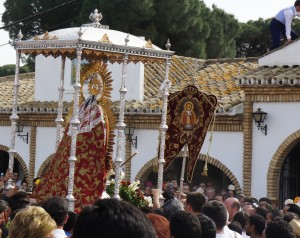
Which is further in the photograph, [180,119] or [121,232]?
[180,119]

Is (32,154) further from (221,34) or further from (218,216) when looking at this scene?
(221,34)

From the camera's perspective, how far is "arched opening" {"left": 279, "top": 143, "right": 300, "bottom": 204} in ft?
55.9

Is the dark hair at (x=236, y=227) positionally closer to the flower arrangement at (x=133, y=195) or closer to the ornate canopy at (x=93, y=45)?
the flower arrangement at (x=133, y=195)

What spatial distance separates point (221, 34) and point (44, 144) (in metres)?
15.8

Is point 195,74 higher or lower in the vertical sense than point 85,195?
higher

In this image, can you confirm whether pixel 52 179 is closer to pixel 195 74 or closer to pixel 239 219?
pixel 239 219

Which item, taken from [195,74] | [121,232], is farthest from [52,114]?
[121,232]

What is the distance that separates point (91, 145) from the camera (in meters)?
12.1

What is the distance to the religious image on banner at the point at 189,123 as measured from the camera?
45.6ft

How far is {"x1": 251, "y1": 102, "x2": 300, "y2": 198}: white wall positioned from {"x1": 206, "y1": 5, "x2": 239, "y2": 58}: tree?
18748 millimetres

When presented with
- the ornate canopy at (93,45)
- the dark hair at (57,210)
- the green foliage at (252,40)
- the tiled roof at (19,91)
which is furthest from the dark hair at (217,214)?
the green foliage at (252,40)

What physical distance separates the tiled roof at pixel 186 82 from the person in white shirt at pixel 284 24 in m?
1.28

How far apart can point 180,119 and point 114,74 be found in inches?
266

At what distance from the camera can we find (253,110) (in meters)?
16.9
